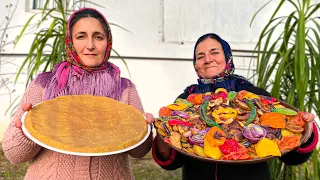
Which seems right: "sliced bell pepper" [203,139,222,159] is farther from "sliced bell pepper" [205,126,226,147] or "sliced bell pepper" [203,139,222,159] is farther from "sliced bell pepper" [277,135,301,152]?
"sliced bell pepper" [277,135,301,152]

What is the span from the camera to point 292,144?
1.18 metres

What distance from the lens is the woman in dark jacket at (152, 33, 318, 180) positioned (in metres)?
1.42

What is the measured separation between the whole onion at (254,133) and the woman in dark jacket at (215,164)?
24 centimetres

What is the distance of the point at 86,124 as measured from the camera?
119 centimetres

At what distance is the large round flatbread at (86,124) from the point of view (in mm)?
1047

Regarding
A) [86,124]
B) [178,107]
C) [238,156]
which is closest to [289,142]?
[238,156]

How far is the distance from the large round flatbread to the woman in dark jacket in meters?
0.24

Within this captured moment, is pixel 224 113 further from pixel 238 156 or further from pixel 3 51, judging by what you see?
pixel 3 51

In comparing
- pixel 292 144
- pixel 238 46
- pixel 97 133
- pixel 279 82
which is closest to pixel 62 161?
pixel 97 133

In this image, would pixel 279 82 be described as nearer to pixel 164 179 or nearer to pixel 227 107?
pixel 227 107

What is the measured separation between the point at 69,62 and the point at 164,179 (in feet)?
7.25

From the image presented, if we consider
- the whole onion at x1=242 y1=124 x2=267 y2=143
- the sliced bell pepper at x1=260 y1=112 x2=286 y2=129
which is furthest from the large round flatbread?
the sliced bell pepper at x1=260 y1=112 x2=286 y2=129

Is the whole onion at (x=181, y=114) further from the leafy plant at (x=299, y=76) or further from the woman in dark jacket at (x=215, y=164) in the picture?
the leafy plant at (x=299, y=76)

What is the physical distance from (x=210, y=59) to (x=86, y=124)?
0.74m
